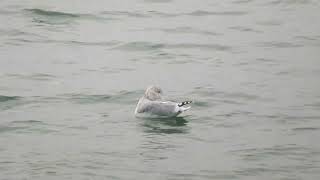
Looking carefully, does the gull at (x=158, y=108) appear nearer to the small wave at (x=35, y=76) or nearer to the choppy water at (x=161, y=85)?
the choppy water at (x=161, y=85)

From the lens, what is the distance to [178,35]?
18.0 m

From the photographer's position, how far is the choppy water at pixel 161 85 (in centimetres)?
1144

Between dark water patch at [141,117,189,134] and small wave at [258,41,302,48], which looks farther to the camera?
small wave at [258,41,302,48]

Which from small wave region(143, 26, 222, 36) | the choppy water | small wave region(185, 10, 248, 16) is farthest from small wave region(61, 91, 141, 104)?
small wave region(185, 10, 248, 16)

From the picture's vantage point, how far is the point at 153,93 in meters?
13.3

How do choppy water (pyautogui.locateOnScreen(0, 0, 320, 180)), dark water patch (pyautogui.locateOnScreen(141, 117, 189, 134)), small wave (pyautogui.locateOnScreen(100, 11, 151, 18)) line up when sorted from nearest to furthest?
choppy water (pyautogui.locateOnScreen(0, 0, 320, 180)) < dark water patch (pyautogui.locateOnScreen(141, 117, 189, 134)) < small wave (pyautogui.locateOnScreen(100, 11, 151, 18))

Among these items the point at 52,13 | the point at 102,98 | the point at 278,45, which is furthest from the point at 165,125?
the point at 52,13

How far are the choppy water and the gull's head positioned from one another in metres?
0.34

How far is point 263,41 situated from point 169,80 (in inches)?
103

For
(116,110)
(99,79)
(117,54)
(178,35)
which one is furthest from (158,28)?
(116,110)

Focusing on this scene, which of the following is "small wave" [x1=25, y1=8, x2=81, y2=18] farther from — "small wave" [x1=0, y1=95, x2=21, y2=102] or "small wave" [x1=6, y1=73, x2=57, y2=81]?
"small wave" [x1=0, y1=95, x2=21, y2=102]

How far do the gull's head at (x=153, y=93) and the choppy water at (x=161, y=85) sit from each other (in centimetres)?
34

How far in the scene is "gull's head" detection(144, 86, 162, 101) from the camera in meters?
13.2

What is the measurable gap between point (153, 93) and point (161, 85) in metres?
1.68
